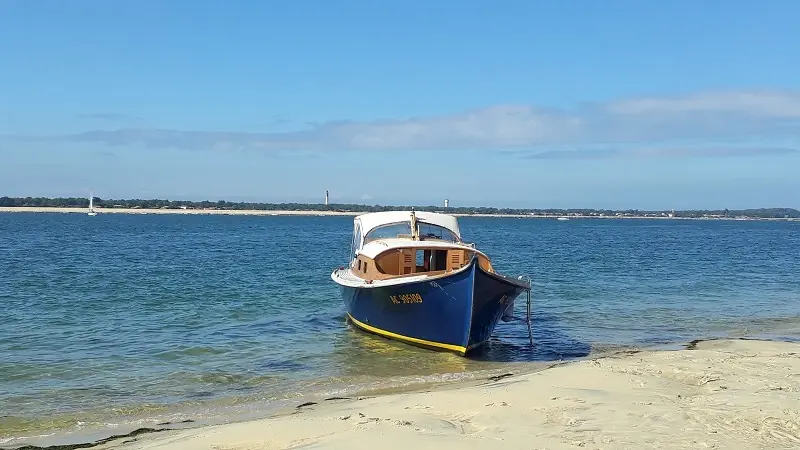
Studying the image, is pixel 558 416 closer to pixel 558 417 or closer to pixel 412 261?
pixel 558 417

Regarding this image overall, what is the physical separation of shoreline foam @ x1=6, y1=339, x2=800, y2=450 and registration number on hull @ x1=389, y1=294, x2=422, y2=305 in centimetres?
322

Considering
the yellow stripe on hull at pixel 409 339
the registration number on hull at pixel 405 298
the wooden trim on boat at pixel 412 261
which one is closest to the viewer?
the yellow stripe on hull at pixel 409 339

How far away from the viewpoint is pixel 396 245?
18047 mm

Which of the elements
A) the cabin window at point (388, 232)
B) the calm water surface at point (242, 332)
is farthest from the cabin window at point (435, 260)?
the cabin window at point (388, 232)

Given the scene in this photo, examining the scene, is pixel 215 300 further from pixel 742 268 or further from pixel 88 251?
pixel 742 268

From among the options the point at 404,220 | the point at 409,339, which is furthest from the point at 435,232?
the point at 409,339

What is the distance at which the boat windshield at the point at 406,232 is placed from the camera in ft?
66.8

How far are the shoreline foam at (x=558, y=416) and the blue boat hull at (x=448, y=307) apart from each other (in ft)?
8.17

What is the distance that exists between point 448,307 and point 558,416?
6.15 meters

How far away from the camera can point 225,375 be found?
45.6 ft

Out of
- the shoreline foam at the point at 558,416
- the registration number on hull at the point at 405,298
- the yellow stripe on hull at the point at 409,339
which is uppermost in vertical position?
the registration number on hull at the point at 405,298

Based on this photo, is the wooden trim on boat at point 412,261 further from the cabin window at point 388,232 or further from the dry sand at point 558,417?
the dry sand at point 558,417

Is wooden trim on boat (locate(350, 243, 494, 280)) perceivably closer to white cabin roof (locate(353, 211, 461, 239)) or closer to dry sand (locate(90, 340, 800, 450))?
white cabin roof (locate(353, 211, 461, 239))

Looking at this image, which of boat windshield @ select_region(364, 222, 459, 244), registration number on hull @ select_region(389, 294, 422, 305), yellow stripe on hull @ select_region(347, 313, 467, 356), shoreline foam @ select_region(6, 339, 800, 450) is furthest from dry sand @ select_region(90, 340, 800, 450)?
boat windshield @ select_region(364, 222, 459, 244)
